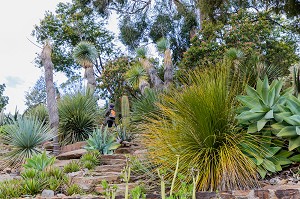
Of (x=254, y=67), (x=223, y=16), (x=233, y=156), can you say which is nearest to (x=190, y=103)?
(x=233, y=156)

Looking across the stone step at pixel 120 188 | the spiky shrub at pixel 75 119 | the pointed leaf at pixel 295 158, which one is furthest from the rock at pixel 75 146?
the pointed leaf at pixel 295 158

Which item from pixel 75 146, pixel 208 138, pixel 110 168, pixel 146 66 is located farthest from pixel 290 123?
pixel 146 66

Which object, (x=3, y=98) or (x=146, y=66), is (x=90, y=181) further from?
(x=3, y=98)

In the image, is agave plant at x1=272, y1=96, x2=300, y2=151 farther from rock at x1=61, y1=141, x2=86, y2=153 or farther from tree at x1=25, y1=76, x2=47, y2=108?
tree at x1=25, y1=76, x2=47, y2=108

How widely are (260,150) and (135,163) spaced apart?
1673mm

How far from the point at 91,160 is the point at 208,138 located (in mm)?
2588

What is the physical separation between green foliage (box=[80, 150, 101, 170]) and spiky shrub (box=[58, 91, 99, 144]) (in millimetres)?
3180

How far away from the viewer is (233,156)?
350cm

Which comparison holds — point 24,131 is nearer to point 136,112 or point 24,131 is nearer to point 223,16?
point 136,112

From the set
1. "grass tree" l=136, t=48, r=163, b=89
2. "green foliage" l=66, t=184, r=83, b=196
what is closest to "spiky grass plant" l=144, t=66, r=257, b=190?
"green foliage" l=66, t=184, r=83, b=196

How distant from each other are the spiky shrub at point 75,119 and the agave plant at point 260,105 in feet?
20.4

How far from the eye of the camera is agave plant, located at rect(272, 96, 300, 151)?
3.53 m

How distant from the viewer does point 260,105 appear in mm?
3812

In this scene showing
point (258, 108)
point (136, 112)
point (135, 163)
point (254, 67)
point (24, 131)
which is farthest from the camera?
point (136, 112)
